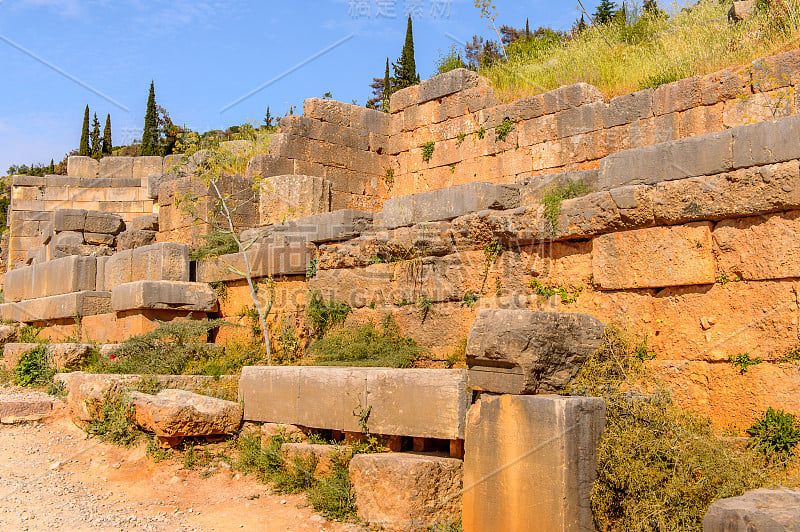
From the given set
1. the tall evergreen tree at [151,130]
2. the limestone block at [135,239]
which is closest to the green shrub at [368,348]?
the limestone block at [135,239]

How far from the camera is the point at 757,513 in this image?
3.36 meters

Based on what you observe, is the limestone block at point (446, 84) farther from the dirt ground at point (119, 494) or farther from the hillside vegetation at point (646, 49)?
the dirt ground at point (119, 494)

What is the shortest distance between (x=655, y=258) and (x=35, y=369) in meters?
8.13

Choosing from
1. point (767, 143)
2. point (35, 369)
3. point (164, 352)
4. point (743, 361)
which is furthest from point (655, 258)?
point (35, 369)

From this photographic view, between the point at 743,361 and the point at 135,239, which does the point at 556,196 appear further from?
the point at 135,239

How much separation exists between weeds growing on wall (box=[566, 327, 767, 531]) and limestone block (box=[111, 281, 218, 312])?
6326mm

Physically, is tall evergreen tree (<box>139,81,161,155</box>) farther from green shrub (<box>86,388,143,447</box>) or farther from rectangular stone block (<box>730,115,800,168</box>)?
rectangular stone block (<box>730,115,800,168</box>)

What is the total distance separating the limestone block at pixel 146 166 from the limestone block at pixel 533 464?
63.8ft

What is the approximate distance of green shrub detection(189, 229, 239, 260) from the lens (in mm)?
9969

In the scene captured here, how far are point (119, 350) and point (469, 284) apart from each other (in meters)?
4.44

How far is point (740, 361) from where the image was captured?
195 inches

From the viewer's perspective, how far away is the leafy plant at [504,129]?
10.7m

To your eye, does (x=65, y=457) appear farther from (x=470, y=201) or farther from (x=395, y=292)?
(x=470, y=201)

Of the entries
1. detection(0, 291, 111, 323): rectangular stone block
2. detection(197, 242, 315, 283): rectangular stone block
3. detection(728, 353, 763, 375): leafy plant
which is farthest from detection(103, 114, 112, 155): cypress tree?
detection(728, 353, 763, 375): leafy plant
